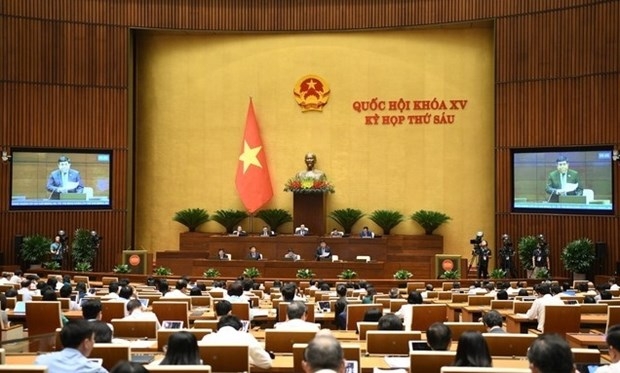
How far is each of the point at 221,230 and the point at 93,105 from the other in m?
5.17

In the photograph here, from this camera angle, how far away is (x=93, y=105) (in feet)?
73.2

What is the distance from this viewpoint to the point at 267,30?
924 inches

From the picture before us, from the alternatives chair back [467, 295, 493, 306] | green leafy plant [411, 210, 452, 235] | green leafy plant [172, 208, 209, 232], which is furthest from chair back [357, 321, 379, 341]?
green leafy plant [172, 208, 209, 232]

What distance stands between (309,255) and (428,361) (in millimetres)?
16008

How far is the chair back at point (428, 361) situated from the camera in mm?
4965

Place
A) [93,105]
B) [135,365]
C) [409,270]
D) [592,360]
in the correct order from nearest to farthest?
[135,365] < [592,360] < [409,270] < [93,105]

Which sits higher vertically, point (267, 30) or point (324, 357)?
point (267, 30)

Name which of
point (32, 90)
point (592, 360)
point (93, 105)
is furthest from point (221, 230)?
point (592, 360)

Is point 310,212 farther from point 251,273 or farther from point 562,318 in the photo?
point 562,318

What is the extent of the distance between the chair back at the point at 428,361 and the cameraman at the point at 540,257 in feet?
49.1

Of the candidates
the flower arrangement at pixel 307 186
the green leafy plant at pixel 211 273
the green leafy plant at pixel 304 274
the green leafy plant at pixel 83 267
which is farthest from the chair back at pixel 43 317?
the flower arrangement at pixel 307 186

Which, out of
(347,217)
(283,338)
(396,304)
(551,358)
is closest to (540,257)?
(347,217)

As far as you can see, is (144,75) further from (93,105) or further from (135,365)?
(135,365)

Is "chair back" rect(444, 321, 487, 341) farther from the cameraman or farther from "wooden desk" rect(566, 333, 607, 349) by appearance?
the cameraman
